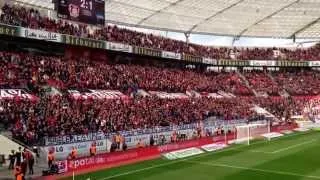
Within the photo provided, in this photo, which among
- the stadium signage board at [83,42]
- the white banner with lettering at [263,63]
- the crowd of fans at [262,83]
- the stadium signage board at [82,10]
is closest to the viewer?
the stadium signage board at [82,10]

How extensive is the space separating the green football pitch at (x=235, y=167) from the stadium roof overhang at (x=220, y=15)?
78.9ft

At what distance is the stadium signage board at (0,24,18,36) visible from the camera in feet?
119

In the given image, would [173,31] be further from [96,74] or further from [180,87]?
[96,74]

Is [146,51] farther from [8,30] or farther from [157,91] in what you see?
[8,30]

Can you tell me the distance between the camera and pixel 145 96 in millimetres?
46406

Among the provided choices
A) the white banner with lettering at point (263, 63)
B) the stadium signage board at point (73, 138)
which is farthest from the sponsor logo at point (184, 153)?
the white banner with lettering at point (263, 63)

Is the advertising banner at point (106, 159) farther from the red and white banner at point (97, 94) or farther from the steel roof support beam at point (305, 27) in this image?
the steel roof support beam at point (305, 27)

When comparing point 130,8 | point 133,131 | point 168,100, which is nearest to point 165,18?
point 130,8

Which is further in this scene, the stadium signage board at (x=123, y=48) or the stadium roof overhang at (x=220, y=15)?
the stadium roof overhang at (x=220, y=15)

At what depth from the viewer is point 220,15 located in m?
62.7

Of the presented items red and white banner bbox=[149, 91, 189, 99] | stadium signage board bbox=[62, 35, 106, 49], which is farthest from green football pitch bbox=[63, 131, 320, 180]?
stadium signage board bbox=[62, 35, 106, 49]

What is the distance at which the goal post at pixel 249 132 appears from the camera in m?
42.5

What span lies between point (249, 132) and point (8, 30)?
2253 centimetres

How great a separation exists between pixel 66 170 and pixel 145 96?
2244cm
